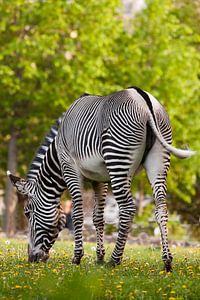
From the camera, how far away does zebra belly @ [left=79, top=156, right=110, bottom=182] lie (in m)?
12.5

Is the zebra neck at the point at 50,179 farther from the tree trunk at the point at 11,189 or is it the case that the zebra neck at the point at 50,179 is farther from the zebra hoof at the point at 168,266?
the tree trunk at the point at 11,189

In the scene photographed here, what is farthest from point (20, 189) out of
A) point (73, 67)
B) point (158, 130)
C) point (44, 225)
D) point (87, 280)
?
point (73, 67)

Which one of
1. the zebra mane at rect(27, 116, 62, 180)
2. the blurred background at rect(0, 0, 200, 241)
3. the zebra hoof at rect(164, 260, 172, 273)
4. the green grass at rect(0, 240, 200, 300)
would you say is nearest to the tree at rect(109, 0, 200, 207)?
the blurred background at rect(0, 0, 200, 241)

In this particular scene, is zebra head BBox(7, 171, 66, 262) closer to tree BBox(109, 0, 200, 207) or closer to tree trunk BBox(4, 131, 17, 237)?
tree trunk BBox(4, 131, 17, 237)

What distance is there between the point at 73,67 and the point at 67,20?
1967 mm

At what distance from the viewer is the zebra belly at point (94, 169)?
40.9 feet

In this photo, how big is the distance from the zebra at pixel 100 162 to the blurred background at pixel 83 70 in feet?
52.3

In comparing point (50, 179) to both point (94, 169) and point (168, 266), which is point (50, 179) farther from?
point (168, 266)

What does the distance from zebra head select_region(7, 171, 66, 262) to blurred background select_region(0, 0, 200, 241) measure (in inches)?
625

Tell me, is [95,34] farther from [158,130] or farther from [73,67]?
[158,130]

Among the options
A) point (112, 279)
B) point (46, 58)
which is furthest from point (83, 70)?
point (112, 279)

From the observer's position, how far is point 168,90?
115 ft

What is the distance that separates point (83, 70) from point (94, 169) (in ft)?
66.0

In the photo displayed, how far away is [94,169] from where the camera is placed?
12.6 meters
